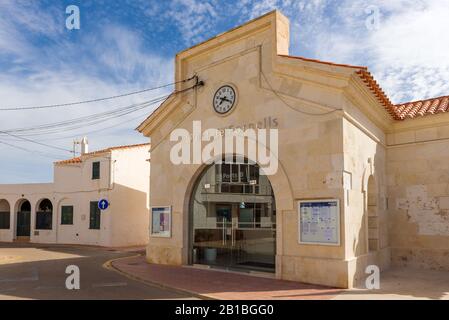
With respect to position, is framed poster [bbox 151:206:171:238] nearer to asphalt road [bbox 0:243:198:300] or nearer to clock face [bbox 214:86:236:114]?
asphalt road [bbox 0:243:198:300]

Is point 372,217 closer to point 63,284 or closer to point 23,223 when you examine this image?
point 63,284

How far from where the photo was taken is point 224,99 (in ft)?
41.3

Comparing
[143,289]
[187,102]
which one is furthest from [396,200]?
[143,289]

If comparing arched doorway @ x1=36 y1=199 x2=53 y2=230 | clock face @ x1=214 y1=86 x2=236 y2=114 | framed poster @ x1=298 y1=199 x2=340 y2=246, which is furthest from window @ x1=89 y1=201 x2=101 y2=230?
framed poster @ x1=298 y1=199 x2=340 y2=246

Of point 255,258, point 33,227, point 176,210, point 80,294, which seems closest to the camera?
point 80,294

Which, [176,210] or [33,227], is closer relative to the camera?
[176,210]

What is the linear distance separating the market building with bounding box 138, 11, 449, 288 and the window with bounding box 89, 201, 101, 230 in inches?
396

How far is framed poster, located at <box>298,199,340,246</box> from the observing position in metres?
9.70

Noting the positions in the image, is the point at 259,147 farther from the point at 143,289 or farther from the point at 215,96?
the point at 143,289

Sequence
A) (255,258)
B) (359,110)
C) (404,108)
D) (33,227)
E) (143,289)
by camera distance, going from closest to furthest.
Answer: (143,289) < (359,110) < (255,258) < (404,108) < (33,227)

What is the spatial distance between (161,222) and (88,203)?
1163cm

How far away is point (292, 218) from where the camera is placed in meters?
10.5

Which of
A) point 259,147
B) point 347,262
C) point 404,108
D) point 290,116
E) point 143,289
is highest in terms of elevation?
point 404,108

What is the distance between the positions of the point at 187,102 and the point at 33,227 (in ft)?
59.4
